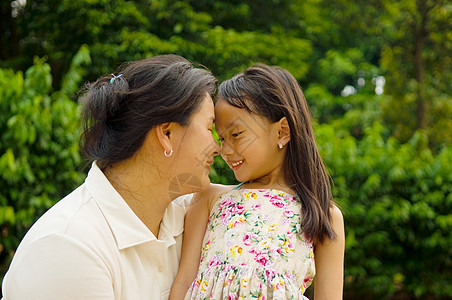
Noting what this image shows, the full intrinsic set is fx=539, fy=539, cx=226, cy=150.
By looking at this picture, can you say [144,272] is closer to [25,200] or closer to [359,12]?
[25,200]

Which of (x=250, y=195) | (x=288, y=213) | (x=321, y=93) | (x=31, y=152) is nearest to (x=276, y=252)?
(x=288, y=213)

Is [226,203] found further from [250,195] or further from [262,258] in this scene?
[262,258]

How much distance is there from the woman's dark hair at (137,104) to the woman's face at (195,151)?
0.04 metres

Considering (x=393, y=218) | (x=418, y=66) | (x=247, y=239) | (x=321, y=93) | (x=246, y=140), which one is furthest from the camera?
(x=418, y=66)

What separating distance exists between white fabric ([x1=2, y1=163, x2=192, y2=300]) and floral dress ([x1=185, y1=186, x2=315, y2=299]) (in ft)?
0.56

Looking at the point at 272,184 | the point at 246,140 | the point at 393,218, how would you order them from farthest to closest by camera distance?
the point at 393,218
the point at 272,184
the point at 246,140

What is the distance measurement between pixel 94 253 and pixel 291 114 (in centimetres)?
97

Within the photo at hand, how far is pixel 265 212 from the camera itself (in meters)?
2.13

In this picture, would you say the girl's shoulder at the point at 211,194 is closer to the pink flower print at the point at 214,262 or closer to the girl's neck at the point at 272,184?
the girl's neck at the point at 272,184

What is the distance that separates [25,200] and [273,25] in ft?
21.1

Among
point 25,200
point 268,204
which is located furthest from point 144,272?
point 25,200

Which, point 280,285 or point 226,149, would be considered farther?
point 226,149

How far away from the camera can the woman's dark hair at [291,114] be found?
2.17m

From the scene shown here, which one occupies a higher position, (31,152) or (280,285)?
(280,285)
